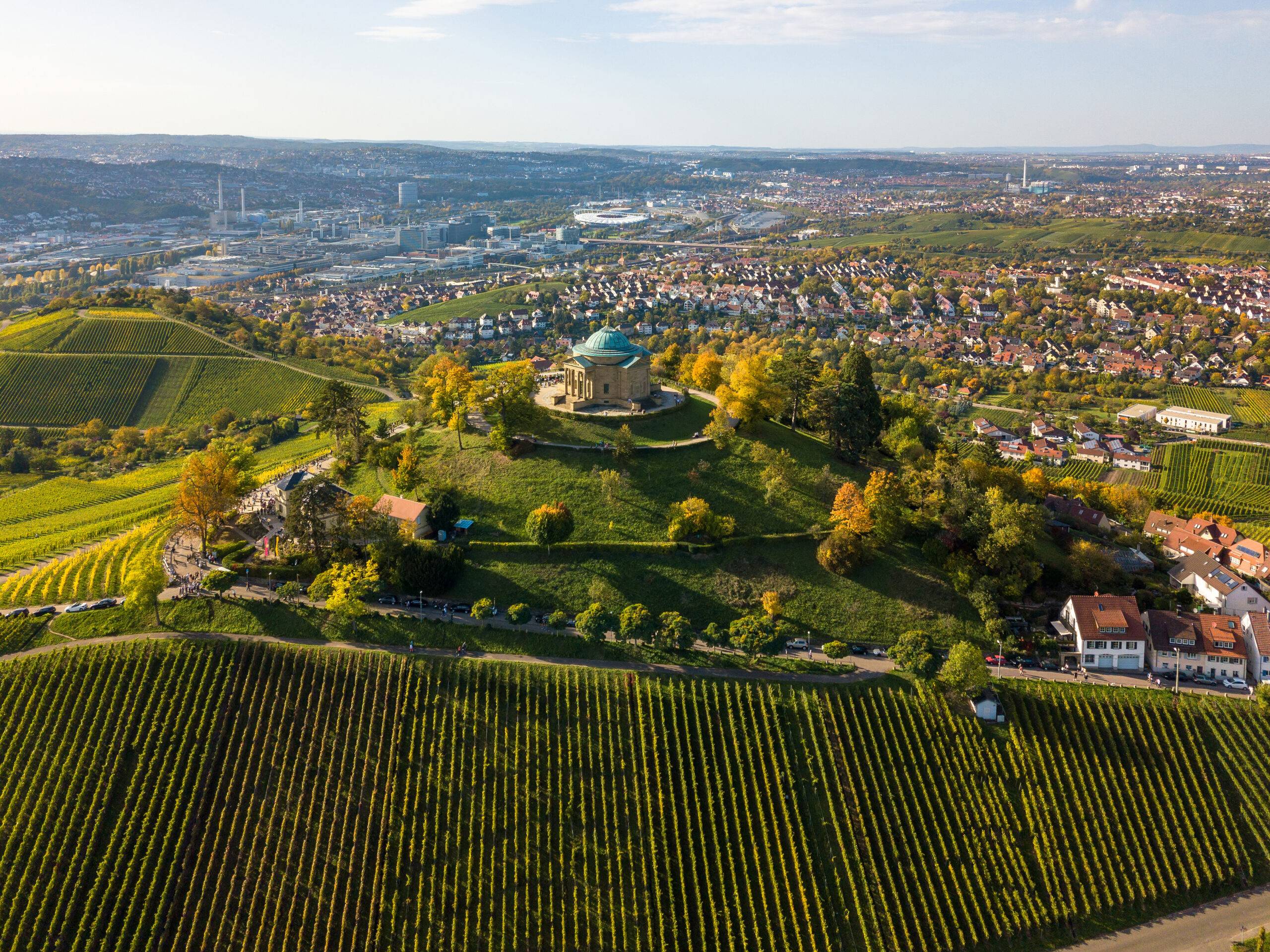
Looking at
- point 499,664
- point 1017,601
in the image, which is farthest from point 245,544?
point 1017,601

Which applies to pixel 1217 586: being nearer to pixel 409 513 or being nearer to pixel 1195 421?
pixel 409 513

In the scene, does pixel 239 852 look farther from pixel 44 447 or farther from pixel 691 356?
pixel 44 447

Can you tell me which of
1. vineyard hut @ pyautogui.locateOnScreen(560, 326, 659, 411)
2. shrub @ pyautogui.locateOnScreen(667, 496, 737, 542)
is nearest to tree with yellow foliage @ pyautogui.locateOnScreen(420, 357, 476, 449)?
vineyard hut @ pyautogui.locateOnScreen(560, 326, 659, 411)

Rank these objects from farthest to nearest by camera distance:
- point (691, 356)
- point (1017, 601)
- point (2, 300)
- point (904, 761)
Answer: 1. point (2, 300)
2. point (691, 356)
3. point (1017, 601)
4. point (904, 761)

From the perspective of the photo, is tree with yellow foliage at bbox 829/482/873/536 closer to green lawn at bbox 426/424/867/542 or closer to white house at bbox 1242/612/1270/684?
green lawn at bbox 426/424/867/542

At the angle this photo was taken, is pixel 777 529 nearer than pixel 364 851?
No

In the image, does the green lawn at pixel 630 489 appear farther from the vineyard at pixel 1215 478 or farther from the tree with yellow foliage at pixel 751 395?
the vineyard at pixel 1215 478

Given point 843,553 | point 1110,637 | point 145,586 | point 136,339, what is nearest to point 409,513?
point 145,586
